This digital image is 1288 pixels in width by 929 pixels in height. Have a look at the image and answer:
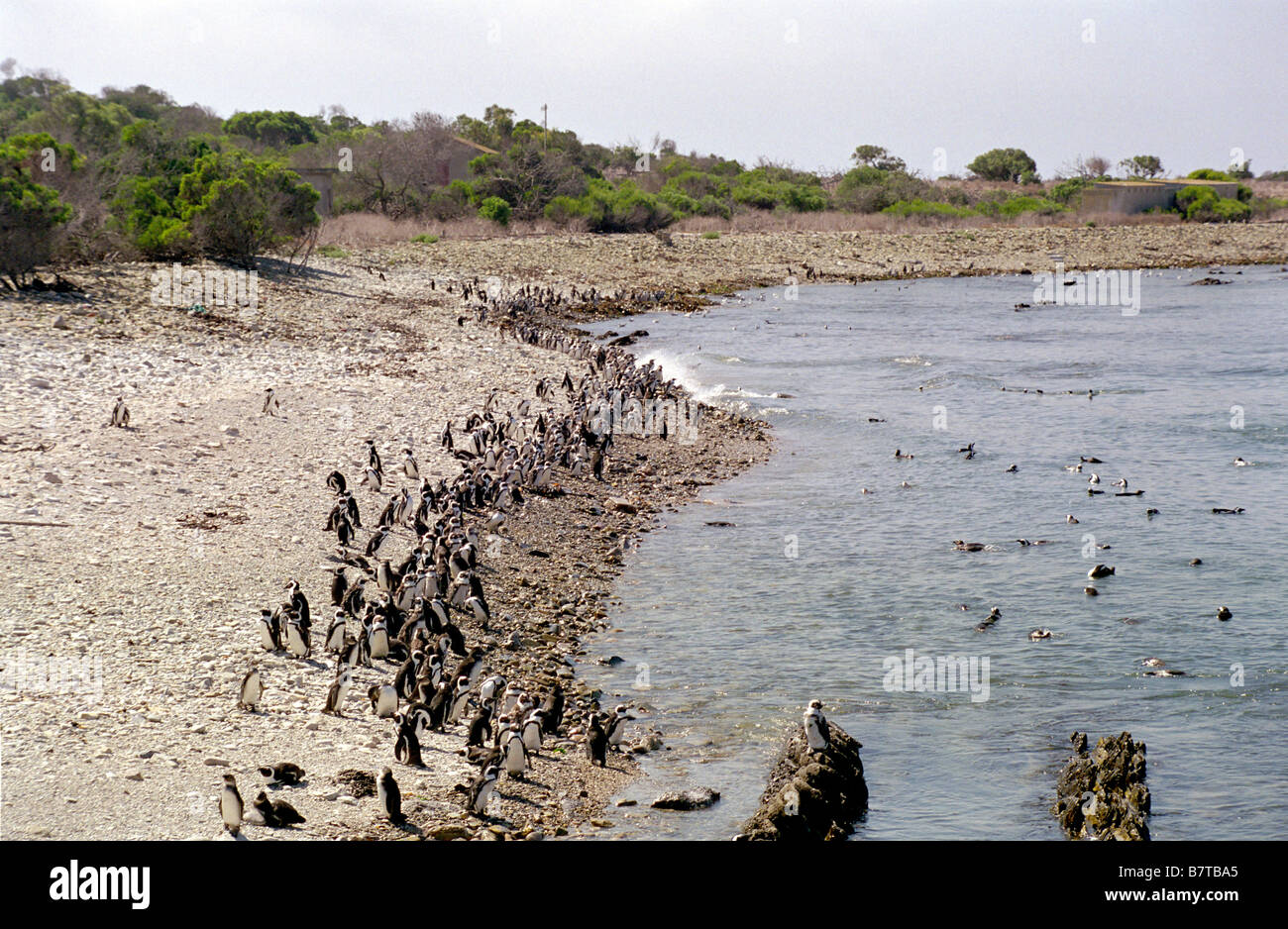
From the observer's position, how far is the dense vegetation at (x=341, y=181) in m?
31.5

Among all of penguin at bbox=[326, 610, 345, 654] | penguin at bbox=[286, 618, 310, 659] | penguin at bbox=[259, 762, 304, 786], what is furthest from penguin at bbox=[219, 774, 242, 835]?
penguin at bbox=[326, 610, 345, 654]

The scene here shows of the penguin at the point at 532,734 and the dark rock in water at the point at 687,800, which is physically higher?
the penguin at the point at 532,734

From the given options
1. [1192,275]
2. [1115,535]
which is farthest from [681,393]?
[1192,275]

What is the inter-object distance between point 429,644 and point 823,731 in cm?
418

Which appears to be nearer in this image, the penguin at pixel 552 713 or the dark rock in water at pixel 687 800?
the dark rock in water at pixel 687 800

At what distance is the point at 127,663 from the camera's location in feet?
35.1

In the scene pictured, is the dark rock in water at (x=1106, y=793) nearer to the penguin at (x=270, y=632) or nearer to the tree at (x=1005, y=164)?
the penguin at (x=270, y=632)

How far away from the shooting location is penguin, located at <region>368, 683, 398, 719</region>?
429 inches

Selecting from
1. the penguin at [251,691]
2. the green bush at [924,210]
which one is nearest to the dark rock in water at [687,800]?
the penguin at [251,691]

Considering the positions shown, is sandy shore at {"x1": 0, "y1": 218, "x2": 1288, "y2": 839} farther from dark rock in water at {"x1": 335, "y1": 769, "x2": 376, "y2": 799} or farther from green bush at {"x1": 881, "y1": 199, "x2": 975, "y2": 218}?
green bush at {"x1": 881, "y1": 199, "x2": 975, "y2": 218}

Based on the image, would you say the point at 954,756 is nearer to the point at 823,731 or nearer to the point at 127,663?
the point at 823,731

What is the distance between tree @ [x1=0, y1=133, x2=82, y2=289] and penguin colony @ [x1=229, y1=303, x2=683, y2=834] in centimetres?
939

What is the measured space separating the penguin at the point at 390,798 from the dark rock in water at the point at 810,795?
2.67 meters

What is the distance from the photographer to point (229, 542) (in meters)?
14.2
